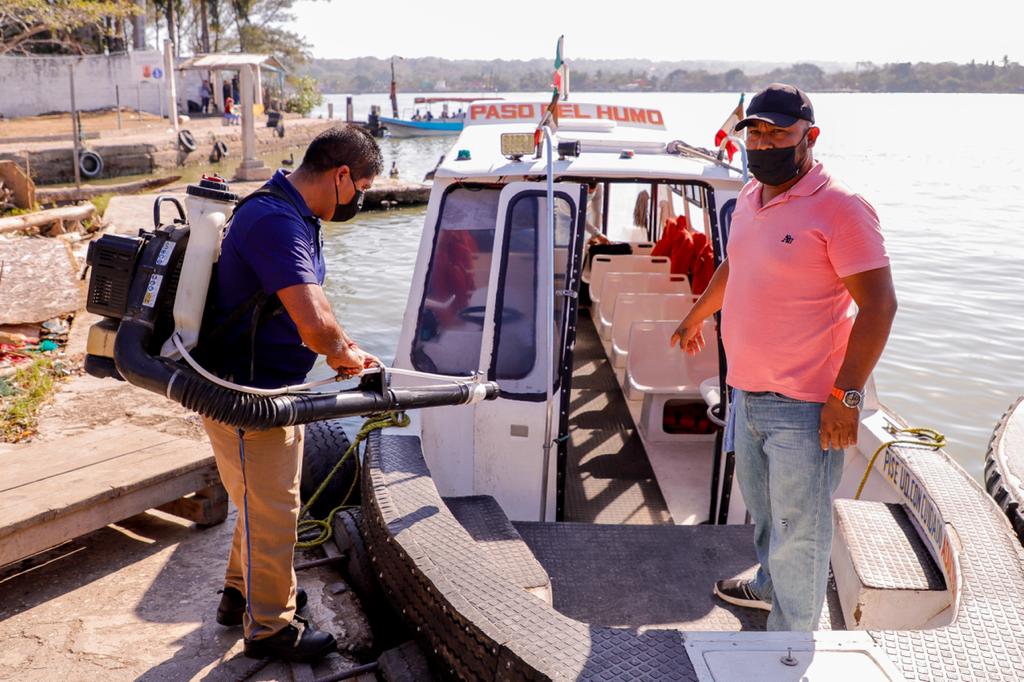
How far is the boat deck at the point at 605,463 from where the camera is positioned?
5152 millimetres

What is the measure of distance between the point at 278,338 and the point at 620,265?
518 cm

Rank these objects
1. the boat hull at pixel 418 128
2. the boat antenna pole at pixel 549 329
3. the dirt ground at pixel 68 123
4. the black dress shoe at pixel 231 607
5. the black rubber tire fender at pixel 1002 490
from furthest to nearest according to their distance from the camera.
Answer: the boat hull at pixel 418 128
the dirt ground at pixel 68 123
the black rubber tire fender at pixel 1002 490
the boat antenna pole at pixel 549 329
the black dress shoe at pixel 231 607

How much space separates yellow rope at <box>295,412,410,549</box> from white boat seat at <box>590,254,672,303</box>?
347 cm

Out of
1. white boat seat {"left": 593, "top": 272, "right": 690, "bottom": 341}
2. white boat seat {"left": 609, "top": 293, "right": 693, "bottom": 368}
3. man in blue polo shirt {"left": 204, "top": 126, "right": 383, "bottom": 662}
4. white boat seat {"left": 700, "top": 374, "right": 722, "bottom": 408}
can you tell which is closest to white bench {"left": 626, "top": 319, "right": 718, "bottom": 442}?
white boat seat {"left": 609, "top": 293, "right": 693, "bottom": 368}

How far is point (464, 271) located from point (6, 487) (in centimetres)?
240

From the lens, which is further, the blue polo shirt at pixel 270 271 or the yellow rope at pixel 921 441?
the yellow rope at pixel 921 441

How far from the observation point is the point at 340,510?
453cm

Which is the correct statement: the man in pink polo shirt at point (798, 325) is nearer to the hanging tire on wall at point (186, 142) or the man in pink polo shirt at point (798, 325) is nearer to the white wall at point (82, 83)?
the hanging tire on wall at point (186, 142)

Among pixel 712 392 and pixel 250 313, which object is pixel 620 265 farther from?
pixel 250 313

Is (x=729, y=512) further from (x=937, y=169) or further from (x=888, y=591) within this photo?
(x=937, y=169)

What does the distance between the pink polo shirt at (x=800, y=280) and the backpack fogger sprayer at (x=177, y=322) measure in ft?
4.23

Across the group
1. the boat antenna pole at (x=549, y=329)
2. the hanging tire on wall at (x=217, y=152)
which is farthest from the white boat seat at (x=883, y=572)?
the hanging tire on wall at (x=217, y=152)

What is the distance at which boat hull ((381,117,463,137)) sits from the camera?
54031mm

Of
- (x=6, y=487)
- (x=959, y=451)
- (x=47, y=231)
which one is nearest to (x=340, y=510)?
(x=6, y=487)
